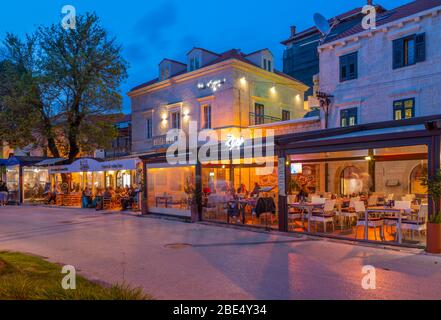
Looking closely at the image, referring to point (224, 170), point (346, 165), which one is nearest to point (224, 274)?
point (224, 170)

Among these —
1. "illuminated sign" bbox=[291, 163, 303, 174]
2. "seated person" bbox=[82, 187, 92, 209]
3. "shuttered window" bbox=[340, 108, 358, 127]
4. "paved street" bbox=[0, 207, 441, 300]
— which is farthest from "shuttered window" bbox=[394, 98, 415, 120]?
"seated person" bbox=[82, 187, 92, 209]

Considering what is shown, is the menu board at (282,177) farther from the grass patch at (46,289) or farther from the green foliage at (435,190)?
the grass patch at (46,289)

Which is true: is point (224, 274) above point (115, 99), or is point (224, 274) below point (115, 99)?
below

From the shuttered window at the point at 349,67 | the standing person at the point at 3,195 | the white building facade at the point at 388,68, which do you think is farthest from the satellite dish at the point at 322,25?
the standing person at the point at 3,195

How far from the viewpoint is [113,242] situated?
1012cm

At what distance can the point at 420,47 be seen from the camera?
14.7 meters

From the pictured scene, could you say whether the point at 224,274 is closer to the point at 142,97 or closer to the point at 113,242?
the point at 113,242

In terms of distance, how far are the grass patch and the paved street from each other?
2.35 feet

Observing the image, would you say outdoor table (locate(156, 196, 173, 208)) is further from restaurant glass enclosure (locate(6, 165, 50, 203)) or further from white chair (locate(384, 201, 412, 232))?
restaurant glass enclosure (locate(6, 165, 50, 203))

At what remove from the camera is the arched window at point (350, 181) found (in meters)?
18.6

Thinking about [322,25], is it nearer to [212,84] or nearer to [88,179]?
[212,84]

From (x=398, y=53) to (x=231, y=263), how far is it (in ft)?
41.3

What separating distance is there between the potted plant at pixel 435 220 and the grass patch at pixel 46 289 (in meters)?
6.31

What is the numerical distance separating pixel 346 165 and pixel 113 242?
1333 cm
